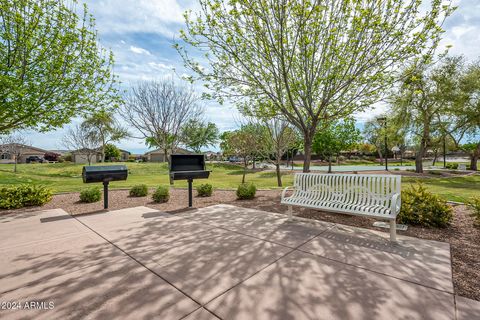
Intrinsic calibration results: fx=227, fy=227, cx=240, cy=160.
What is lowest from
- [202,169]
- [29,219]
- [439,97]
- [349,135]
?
[29,219]

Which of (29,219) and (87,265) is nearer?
(87,265)

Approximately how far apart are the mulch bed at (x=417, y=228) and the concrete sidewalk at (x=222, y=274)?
17 centimetres

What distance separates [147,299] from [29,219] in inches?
209

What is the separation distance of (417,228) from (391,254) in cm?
204

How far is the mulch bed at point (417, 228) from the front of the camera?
115 inches

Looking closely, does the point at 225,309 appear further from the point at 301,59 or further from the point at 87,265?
the point at 301,59

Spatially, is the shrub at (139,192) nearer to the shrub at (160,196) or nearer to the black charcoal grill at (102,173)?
the shrub at (160,196)

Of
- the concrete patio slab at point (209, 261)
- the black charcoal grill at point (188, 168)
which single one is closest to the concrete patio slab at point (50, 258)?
the concrete patio slab at point (209, 261)

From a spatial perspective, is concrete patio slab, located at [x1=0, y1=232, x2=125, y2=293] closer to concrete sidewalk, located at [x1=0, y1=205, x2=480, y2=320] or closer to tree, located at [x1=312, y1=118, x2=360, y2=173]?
concrete sidewalk, located at [x1=0, y1=205, x2=480, y2=320]

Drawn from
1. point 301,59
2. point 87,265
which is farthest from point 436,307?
point 301,59

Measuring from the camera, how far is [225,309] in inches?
89.0

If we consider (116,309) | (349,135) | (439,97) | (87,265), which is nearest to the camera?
(116,309)

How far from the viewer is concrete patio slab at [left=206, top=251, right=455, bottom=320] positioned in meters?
2.20

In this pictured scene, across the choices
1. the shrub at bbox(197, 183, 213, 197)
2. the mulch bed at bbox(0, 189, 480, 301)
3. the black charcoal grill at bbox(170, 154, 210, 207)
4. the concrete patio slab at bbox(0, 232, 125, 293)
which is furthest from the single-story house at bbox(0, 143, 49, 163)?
the concrete patio slab at bbox(0, 232, 125, 293)
